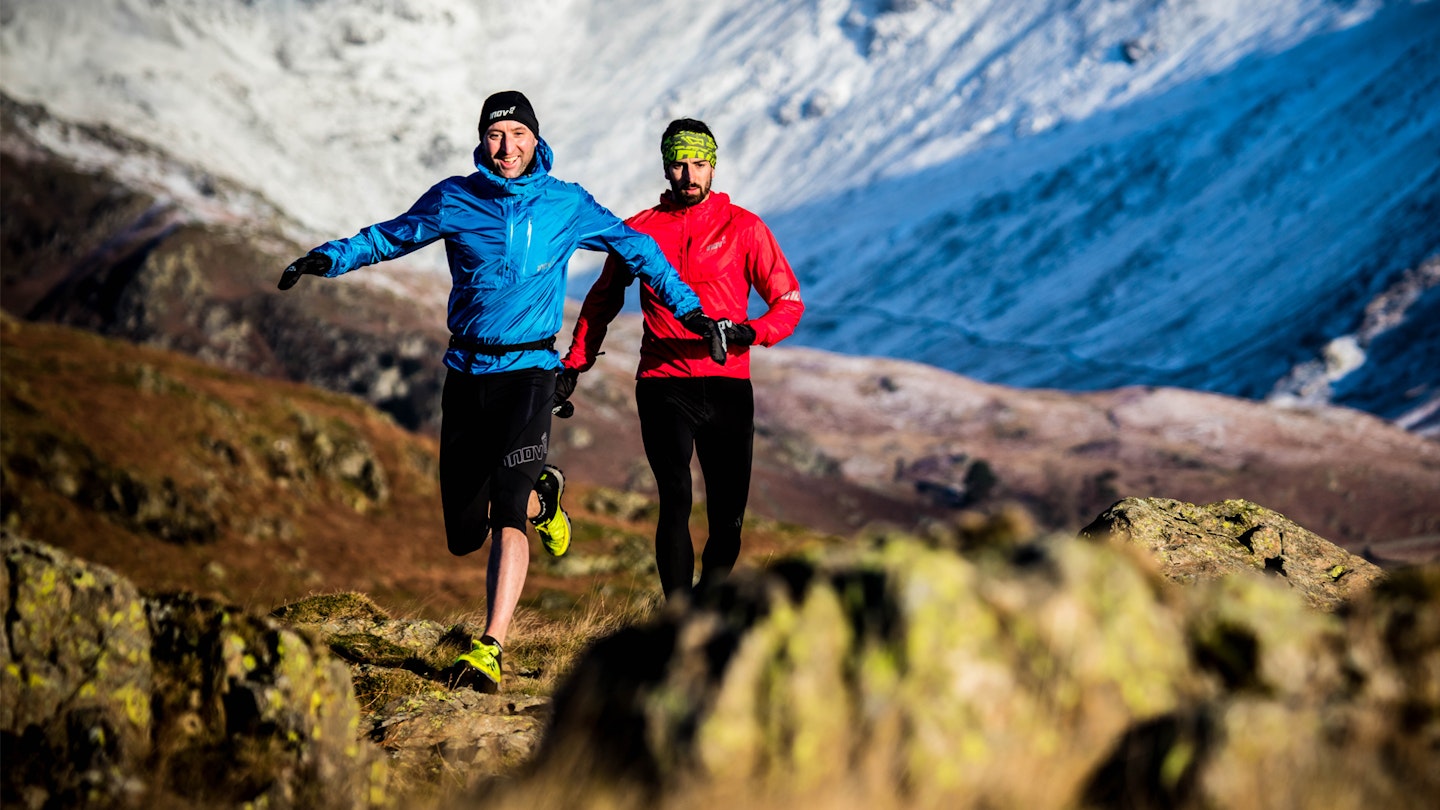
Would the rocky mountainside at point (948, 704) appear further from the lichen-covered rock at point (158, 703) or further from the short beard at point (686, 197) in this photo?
the short beard at point (686, 197)

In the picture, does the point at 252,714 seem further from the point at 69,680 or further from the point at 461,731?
the point at 461,731

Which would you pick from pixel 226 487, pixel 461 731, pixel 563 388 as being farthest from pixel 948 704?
pixel 226 487

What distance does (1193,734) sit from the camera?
10.5ft

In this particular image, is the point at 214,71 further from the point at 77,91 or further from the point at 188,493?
the point at 188,493

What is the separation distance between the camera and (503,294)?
7.61 meters

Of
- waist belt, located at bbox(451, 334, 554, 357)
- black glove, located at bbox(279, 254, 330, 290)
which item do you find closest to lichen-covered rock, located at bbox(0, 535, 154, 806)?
black glove, located at bbox(279, 254, 330, 290)

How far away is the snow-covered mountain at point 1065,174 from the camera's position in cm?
11819

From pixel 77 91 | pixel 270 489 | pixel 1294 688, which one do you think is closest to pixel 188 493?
pixel 270 489

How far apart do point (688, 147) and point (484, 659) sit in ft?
11.0

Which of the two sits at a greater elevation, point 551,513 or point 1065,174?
point 1065,174

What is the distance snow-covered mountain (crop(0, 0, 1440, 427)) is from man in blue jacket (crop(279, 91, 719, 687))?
4321 inches

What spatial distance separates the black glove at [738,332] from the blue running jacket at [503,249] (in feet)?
0.75

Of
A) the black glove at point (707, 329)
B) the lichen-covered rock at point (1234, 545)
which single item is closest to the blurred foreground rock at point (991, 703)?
the lichen-covered rock at point (1234, 545)

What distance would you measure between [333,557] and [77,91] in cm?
14471
